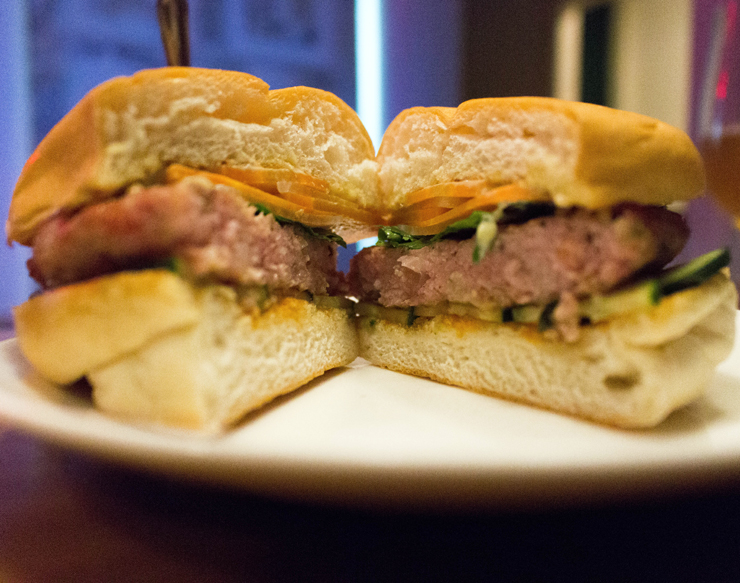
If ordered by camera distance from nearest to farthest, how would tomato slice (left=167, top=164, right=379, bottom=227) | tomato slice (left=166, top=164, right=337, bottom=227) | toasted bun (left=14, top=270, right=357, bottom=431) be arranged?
toasted bun (left=14, top=270, right=357, bottom=431) → tomato slice (left=166, top=164, right=337, bottom=227) → tomato slice (left=167, top=164, right=379, bottom=227)

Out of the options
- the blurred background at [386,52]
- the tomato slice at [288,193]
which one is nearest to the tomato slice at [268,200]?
the tomato slice at [288,193]

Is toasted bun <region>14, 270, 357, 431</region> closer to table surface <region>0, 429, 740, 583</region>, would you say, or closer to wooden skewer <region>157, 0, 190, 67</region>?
table surface <region>0, 429, 740, 583</region>

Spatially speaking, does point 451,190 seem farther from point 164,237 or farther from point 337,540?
point 337,540

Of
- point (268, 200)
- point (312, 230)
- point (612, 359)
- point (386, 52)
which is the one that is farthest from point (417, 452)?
point (386, 52)

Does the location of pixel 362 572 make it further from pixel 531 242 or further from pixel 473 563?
pixel 531 242

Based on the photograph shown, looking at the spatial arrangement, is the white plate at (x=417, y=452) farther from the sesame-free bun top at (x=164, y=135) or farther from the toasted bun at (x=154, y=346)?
the sesame-free bun top at (x=164, y=135)

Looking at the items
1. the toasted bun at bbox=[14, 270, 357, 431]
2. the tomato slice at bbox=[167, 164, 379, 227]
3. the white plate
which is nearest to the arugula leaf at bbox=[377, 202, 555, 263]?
the tomato slice at bbox=[167, 164, 379, 227]

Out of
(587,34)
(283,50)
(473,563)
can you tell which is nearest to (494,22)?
(587,34)
